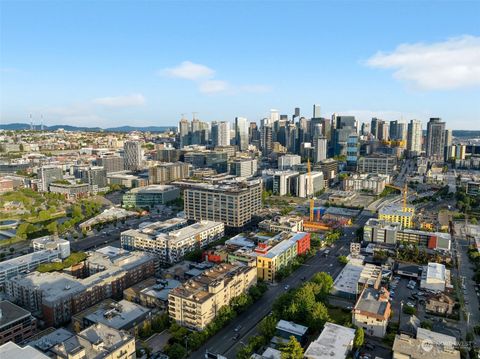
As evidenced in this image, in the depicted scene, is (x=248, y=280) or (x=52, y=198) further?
(x=52, y=198)

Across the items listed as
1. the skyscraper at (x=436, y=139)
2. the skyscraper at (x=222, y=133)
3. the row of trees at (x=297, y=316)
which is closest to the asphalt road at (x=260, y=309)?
the row of trees at (x=297, y=316)

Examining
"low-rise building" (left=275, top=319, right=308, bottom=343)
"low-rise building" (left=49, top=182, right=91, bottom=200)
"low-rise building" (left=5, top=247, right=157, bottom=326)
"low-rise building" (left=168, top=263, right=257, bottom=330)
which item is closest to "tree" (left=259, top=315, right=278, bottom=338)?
"low-rise building" (left=275, top=319, right=308, bottom=343)

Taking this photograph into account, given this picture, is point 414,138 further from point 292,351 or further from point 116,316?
point 116,316

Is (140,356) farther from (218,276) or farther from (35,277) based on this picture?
(35,277)

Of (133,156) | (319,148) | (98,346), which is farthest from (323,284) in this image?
(319,148)

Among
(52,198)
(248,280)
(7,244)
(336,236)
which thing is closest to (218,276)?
(248,280)

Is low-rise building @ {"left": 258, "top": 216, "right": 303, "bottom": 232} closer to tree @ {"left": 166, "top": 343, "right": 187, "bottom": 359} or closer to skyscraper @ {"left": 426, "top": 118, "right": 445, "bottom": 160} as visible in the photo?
tree @ {"left": 166, "top": 343, "right": 187, "bottom": 359}
